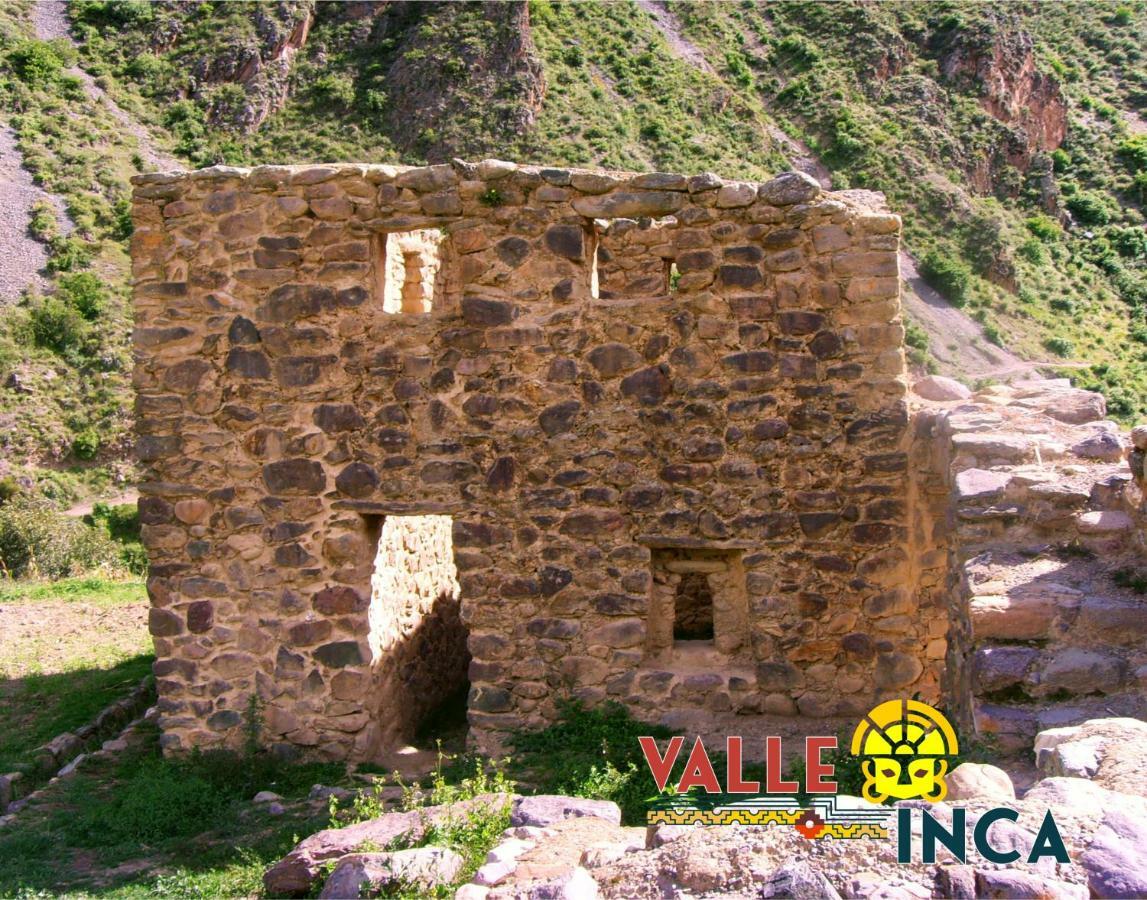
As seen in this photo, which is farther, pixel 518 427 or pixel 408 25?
pixel 408 25

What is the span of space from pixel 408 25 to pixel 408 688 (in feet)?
128

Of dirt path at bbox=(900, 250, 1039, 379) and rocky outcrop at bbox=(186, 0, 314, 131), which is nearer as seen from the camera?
dirt path at bbox=(900, 250, 1039, 379)

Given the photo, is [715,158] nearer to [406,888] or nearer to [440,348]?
[440,348]

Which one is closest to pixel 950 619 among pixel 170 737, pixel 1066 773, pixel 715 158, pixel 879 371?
pixel 879 371

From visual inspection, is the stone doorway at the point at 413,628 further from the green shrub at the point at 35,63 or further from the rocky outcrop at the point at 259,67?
the green shrub at the point at 35,63

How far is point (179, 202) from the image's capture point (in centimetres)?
704

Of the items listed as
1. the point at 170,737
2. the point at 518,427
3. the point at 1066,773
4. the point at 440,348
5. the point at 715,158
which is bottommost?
the point at 170,737

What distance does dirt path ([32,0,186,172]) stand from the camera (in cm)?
3528

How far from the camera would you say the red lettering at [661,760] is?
5280 millimetres

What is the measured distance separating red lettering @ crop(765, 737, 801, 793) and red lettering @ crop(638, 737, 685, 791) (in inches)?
17.7

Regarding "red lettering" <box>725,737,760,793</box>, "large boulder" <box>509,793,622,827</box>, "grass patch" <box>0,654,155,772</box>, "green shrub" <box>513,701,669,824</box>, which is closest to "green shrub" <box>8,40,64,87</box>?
"grass patch" <box>0,654,155,772</box>

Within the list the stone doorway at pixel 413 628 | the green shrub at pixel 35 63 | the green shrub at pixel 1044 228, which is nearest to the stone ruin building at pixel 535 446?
the stone doorway at pixel 413 628

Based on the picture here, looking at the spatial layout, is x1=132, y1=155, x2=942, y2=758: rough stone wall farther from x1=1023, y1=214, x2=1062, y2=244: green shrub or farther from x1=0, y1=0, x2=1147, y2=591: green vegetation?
x1=1023, y1=214, x2=1062, y2=244: green shrub

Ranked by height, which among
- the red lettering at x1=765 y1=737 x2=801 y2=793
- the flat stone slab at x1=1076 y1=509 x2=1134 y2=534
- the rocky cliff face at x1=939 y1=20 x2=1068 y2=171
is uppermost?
the rocky cliff face at x1=939 y1=20 x2=1068 y2=171
